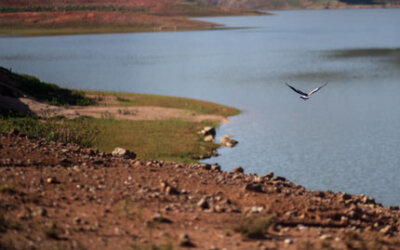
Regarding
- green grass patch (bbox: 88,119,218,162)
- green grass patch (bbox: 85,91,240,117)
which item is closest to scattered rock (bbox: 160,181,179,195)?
green grass patch (bbox: 88,119,218,162)

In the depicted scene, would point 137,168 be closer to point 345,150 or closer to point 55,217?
point 55,217

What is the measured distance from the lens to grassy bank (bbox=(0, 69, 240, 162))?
70.0 feet

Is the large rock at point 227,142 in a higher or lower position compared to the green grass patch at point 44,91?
lower

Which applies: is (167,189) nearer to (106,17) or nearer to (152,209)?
(152,209)

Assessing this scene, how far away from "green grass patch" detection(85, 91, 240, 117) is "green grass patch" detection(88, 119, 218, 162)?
480cm

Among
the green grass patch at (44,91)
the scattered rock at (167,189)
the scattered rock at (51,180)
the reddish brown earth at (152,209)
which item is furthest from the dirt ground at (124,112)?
the scattered rock at (167,189)

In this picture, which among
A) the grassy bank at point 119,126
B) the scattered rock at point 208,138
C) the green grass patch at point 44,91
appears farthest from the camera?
the green grass patch at point 44,91

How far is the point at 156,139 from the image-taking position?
2772cm

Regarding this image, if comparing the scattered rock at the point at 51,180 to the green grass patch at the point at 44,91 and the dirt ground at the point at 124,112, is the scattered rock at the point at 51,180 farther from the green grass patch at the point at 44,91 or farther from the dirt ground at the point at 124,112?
the green grass patch at the point at 44,91

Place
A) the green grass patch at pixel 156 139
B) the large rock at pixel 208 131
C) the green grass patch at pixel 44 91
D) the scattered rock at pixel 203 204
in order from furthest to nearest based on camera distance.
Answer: the green grass patch at pixel 44 91 → the large rock at pixel 208 131 → the green grass patch at pixel 156 139 → the scattered rock at pixel 203 204

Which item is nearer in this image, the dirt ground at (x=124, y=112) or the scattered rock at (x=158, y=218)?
the scattered rock at (x=158, y=218)

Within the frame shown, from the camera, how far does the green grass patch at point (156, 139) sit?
2533 centimetres

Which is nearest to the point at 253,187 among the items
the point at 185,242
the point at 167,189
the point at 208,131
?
the point at 167,189

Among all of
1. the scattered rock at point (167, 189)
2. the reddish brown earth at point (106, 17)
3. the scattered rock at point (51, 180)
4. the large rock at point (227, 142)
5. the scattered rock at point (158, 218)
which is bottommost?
the large rock at point (227, 142)
